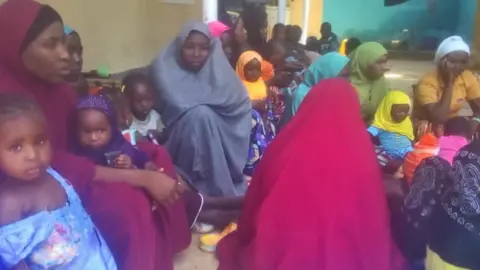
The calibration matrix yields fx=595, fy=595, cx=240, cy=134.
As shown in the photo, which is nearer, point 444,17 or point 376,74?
point 376,74

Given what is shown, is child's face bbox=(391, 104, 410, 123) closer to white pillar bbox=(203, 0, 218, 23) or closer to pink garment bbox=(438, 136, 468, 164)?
pink garment bbox=(438, 136, 468, 164)

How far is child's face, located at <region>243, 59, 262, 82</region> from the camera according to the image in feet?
15.1

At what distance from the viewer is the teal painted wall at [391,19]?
41.1 feet

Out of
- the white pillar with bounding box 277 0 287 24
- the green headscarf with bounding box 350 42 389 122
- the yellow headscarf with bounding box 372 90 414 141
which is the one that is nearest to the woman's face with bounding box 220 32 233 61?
the green headscarf with bounding box 350 42 389 122

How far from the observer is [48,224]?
6.01ft

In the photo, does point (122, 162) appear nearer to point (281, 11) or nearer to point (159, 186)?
point (159, 186)

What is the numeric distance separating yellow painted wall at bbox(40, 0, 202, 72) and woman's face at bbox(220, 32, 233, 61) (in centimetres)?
117

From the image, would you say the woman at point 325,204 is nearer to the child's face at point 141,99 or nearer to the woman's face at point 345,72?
the child's face at point 141,99

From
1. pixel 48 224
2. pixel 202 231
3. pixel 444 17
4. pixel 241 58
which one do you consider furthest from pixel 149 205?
pixel 444 17

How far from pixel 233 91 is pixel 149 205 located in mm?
1504

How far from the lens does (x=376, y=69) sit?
169 inches

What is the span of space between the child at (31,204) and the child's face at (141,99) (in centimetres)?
147

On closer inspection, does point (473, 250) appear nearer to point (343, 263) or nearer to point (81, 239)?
point (343, 263)

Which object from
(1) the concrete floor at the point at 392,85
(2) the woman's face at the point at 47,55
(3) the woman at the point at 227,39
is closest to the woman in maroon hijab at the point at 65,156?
(2) the woman's face at the point at 47,55
